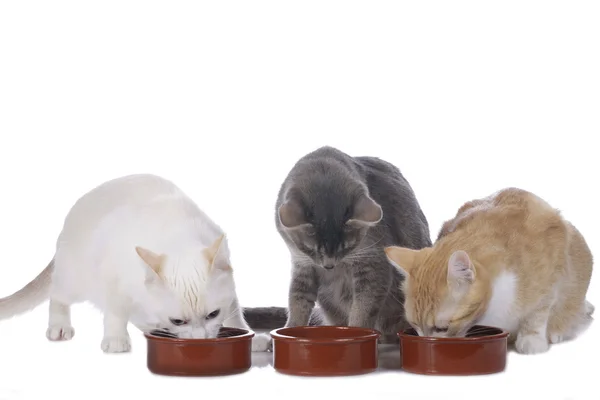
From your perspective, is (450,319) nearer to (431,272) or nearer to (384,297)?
(431,272)

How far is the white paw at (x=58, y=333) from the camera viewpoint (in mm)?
4371

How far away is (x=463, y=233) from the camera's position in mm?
3818

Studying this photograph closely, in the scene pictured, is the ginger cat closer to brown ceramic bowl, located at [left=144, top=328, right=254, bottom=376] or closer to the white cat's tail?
brown ceramic bowl, located at [left=144, top=328, right=254, bottom=376]

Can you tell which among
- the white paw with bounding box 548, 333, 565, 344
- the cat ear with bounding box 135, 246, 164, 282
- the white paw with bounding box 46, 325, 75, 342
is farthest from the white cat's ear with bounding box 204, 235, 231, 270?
the white paw with bounding box 548, 333, 565, 344

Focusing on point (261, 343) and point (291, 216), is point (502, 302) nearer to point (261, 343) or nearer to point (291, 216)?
point (291, 216)

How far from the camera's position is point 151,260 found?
350 cm

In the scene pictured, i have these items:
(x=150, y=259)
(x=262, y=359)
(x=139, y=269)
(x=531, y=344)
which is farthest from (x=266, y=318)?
(x=531, y=344)

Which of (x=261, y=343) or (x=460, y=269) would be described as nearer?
(x=460, y=269)

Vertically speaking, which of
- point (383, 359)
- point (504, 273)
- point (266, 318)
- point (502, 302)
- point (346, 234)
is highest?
point (346, 234)

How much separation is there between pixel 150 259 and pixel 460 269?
1.22 m

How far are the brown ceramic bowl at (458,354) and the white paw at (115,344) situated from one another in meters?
1.30

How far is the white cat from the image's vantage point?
3518 millimetres

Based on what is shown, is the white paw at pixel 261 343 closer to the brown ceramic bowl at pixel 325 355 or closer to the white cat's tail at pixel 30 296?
the brown ceramic bowl at pixel 325 355

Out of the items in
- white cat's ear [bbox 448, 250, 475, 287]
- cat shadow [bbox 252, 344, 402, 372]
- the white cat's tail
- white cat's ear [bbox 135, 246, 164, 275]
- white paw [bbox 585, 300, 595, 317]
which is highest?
white cat's ear [bbox 135, 246, 164, 275]
